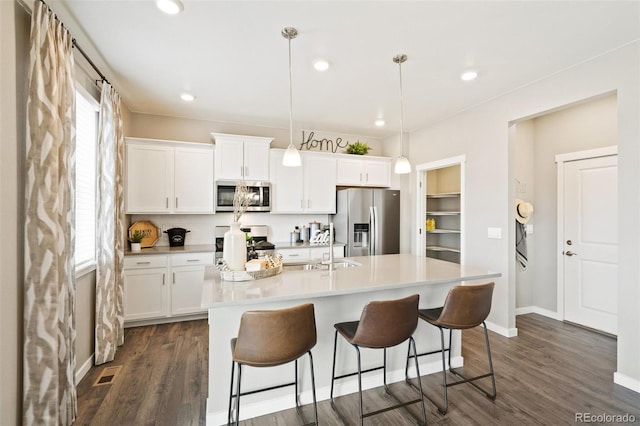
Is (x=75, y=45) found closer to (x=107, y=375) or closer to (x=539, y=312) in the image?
(x=107, y=375)

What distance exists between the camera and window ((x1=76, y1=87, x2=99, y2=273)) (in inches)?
103

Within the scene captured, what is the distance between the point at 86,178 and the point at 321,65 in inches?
94.7

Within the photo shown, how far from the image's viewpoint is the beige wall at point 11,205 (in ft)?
5.08

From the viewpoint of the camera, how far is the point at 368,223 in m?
4.70

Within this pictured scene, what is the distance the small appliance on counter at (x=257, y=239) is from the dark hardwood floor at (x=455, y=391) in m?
1.28

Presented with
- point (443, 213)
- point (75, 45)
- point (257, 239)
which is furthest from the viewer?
point (443, 213)

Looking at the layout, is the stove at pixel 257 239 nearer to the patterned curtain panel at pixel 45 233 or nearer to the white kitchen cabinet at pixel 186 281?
the white kitchen cabinet at pixel 186 281

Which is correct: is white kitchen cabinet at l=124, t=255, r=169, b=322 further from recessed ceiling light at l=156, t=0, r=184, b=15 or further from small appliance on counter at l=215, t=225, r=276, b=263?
recessed ceiling light at l=156, t=0, r=184, b=15

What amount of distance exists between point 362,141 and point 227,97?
106 inches

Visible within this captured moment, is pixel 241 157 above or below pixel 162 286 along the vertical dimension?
above

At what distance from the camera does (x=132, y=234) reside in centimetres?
392

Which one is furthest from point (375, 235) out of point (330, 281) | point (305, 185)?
point (330, 281)

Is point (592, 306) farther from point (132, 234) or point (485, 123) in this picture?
point (132, 234)

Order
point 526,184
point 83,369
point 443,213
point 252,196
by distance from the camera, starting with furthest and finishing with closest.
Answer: point 443,213 → point 252,196 → point 526,184 → point 83,369
